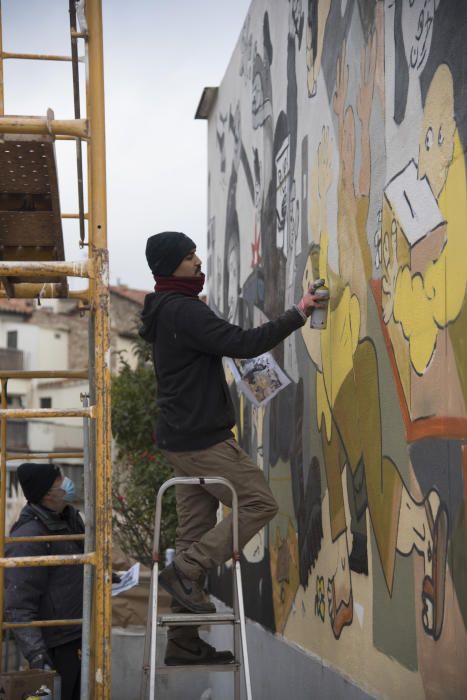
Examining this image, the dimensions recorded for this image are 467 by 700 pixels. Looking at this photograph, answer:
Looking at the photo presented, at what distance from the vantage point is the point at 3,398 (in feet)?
16.0

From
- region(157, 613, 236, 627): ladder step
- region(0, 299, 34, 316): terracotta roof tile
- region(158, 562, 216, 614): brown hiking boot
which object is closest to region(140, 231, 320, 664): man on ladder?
region(158, 562, 216, 614): brown hiking boot

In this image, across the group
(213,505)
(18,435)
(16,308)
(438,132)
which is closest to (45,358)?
(16,308)

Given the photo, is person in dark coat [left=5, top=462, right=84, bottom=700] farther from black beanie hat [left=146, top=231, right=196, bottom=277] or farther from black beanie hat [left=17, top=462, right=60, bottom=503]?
black beanie hat [left=146, top=231, right=196, bottom=277]

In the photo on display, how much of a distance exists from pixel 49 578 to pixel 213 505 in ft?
4.22

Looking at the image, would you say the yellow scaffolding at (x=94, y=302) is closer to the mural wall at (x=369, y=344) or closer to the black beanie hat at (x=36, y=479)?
the mural wall at (x=369, y=344)

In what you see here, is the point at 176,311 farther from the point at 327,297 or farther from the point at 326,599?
the point at 326,599

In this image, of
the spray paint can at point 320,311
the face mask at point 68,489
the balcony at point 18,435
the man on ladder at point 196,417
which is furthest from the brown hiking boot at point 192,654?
the balcony at point 18,435

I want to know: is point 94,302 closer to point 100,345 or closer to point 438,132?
point 100,345

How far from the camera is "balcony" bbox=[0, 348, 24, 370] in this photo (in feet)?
157

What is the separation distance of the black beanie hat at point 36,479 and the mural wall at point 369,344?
55.7 inches

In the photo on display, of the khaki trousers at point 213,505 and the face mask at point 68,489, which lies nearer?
the khaki trousers at point 213,505

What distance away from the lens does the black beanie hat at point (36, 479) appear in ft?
18.3

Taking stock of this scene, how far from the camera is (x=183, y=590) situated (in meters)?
4.49

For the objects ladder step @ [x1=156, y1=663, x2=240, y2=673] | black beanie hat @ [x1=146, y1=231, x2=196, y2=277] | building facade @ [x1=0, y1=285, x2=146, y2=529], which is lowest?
ladder step @ [x1=156, y1=663, x2=240, y2=673]
